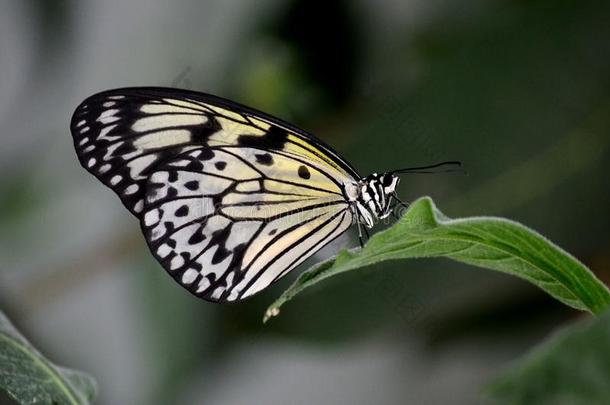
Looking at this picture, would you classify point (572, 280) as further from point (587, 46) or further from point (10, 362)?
point (587, 46)

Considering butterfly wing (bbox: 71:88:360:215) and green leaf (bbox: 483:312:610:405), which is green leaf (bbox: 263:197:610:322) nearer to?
green leaf (bbox: 483:312:610:405)

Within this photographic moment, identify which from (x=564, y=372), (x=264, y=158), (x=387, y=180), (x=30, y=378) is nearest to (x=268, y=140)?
(x=264, y=158)

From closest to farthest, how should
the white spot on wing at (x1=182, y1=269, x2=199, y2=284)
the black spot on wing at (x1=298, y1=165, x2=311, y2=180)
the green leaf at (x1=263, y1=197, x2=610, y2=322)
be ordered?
the green leaf at (x1=263, y1=197, x2=610, y2=322) → the white spot on wing at (x1=182, y1=269, x2=199, y2=284) → the black spot on wing at (x1=298, y1=165, x2=311, y2=180)

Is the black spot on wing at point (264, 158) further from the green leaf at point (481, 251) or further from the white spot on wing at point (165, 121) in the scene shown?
the green leaf at point (481, 251)

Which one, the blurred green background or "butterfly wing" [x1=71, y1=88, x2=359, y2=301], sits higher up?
the blurred green background

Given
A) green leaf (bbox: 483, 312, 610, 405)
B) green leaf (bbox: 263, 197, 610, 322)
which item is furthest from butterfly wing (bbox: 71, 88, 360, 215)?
green leaf (bbox: 483, 312, 610, 405)

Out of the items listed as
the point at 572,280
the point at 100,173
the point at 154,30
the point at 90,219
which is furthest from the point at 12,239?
the point at 572,280
